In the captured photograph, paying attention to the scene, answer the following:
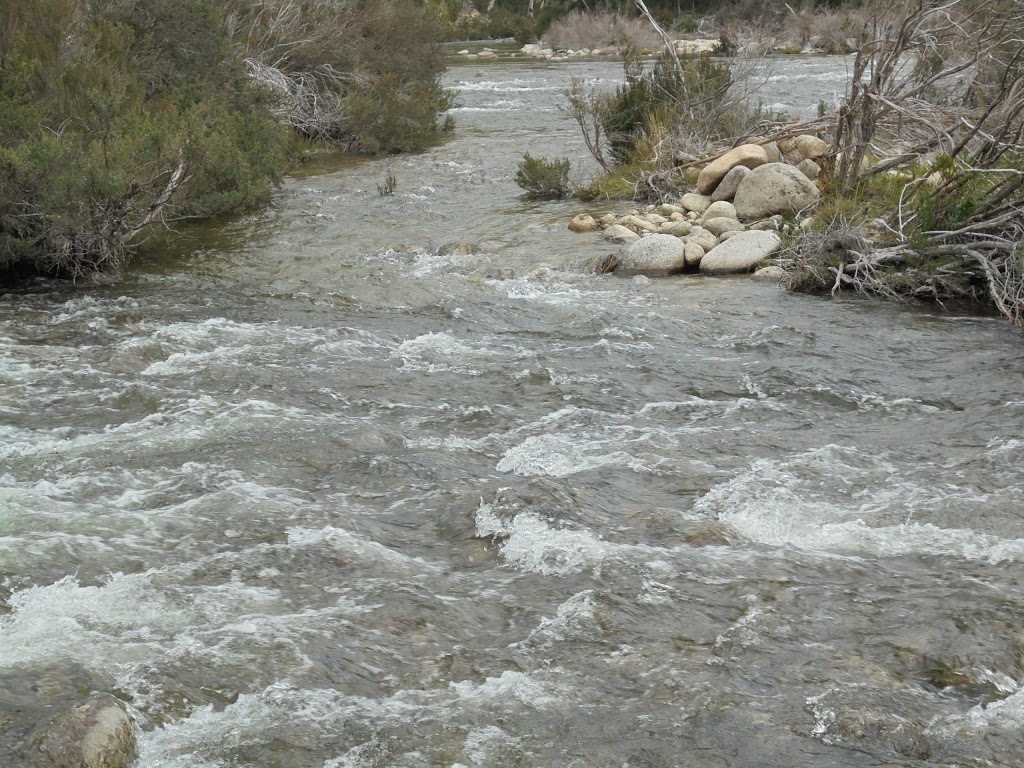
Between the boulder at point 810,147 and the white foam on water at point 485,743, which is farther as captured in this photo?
the boulder at point 810,147

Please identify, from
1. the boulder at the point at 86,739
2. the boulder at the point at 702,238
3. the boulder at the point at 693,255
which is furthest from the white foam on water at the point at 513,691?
the boulder at the point at 702,238

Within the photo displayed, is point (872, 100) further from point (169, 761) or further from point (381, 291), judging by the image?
point (169, 761)

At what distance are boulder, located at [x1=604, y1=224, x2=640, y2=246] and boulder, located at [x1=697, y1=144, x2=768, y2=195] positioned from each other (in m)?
1.34

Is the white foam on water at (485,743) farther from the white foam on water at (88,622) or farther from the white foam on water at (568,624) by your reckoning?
the white foam on water at (88,622)

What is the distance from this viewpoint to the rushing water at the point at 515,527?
11.1ft

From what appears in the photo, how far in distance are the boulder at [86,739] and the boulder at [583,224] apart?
339 inches

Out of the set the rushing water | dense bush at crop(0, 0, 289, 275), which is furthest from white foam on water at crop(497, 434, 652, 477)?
dense bush at crop(0, 0, 289, 275)

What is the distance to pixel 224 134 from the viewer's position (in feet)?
37.2

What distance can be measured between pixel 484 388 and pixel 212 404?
5.52 ft

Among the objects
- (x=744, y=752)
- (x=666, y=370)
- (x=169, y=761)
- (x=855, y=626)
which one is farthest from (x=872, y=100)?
(x=169, y=761)

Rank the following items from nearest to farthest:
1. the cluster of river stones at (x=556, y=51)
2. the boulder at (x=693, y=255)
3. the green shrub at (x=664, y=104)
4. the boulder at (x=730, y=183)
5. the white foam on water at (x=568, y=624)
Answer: the white foam on water at (x=568, y=624) → the boulder at (x=693, y=255) → the boulder at (x=730, y=183) → the green shrub at (x=664, y=104) → the cluster of river stones at (x=556, y=51)

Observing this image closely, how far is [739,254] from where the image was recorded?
965 centimetres

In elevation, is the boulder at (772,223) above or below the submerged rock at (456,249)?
above

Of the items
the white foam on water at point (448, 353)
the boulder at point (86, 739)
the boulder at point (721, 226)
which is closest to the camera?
the boulder at point (86, 739)
